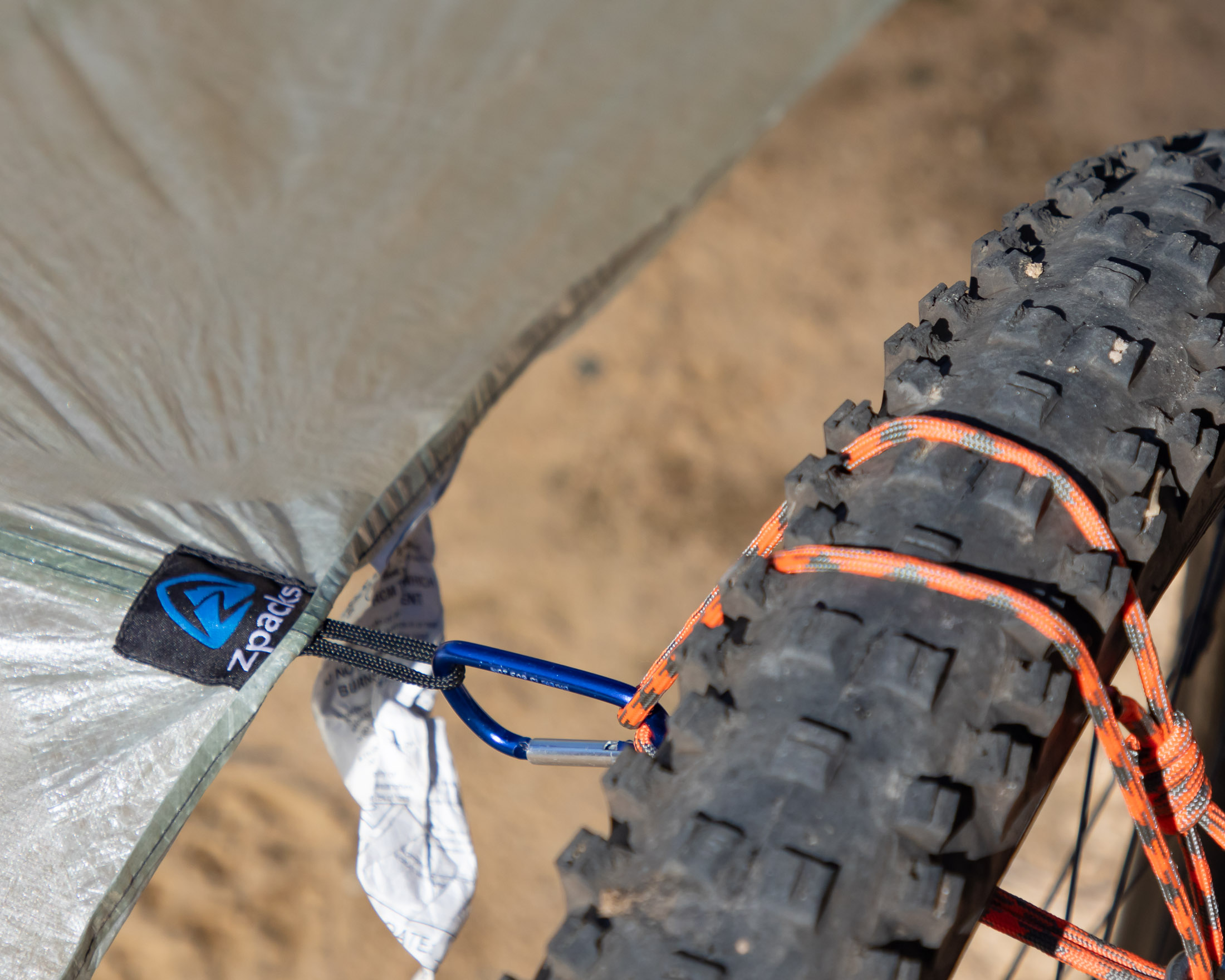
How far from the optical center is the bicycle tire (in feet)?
1.69

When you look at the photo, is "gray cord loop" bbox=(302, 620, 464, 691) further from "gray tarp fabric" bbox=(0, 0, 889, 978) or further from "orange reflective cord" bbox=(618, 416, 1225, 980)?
"orange reflective cord" bbox=(618, 416, 1225, 980)

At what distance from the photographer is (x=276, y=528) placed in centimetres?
91

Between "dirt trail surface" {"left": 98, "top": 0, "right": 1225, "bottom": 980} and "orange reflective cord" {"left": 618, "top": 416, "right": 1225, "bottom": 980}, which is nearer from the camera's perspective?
"orange reflective cord" {"left": 618, "top": 416, "right": 1225, "bottom": 980}

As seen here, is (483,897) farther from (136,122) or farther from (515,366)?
(136,122)

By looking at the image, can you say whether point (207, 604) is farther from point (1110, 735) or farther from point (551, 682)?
point (1110, 735)

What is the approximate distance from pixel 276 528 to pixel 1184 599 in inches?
50.4

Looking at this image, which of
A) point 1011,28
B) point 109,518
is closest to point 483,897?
point 109,518

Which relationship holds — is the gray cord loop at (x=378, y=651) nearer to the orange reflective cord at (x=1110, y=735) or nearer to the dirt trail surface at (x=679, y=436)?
the orange reflective cord at (x=1110, y=735)

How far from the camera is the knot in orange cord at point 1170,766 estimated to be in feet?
2.08

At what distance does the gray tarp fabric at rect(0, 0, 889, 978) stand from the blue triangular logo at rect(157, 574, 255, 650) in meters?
0.04

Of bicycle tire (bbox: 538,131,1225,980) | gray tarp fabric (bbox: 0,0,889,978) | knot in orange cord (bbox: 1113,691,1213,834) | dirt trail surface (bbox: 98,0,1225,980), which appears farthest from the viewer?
dirt trail surface (bbox: 98,0,1225,980)

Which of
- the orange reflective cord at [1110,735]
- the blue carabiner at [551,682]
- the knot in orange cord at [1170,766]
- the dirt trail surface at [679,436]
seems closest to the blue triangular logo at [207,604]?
the blue carabiner at [551,682]

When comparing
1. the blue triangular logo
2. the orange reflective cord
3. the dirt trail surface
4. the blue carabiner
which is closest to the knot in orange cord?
the orange reflective cord

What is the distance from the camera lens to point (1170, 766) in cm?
64
